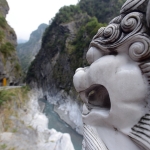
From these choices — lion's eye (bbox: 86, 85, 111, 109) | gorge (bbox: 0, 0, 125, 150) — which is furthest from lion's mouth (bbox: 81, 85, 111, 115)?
gorge (bbox: 0, 0, 125, 150)

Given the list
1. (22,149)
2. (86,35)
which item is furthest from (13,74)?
(22,149)

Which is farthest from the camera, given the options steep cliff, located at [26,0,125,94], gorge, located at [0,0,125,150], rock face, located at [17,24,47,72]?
rock face, located at [17,24,47,72]

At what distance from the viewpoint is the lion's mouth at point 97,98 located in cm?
162

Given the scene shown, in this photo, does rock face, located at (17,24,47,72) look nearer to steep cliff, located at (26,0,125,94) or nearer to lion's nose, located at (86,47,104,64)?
steep cliff, located at (26,0,125,94)

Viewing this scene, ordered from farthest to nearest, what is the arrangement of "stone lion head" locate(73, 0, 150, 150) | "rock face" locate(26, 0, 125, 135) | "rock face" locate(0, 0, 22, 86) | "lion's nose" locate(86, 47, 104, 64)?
"rock face" locate(26, 0, 125, 135) < "rock face" locate(0, 0, 22, 86) < "lion's nose" locate(86, 47, 104, 64) < "stone lion head" locate(73, 0, 150, 150)

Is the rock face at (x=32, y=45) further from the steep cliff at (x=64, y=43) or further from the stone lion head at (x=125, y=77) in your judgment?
the stone lion head at (x=125, y=77)

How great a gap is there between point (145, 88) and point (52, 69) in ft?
69.4

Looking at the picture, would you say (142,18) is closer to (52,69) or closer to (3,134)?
(3,134)

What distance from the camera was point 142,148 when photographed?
1.19 metres

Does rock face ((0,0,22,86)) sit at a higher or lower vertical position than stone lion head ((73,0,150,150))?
higher

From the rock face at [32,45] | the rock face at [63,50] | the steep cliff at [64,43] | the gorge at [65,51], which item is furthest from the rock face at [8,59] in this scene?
the rock face at [32,45]

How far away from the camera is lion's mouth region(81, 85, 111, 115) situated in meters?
1.62

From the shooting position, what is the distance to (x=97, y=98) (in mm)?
1669

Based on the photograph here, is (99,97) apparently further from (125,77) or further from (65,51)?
(65,51)
